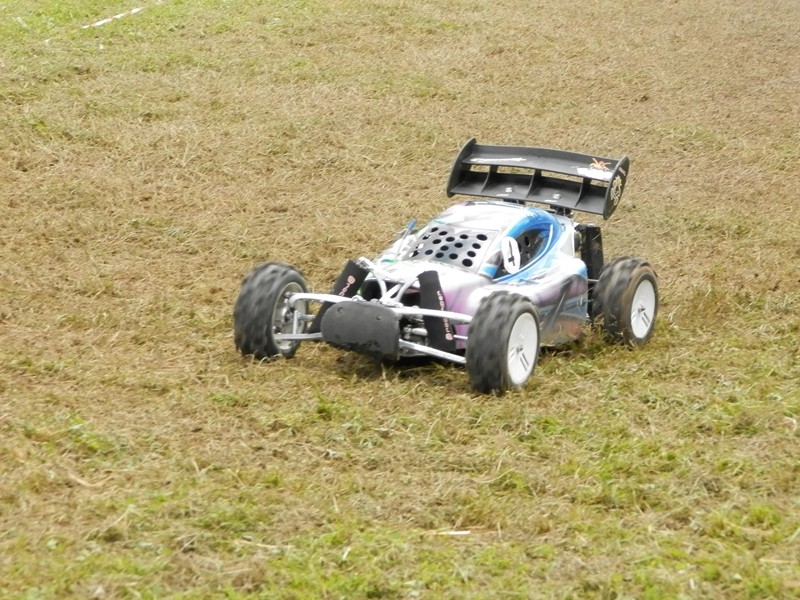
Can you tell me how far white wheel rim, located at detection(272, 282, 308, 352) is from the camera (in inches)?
339

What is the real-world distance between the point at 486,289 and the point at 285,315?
1.43 meters

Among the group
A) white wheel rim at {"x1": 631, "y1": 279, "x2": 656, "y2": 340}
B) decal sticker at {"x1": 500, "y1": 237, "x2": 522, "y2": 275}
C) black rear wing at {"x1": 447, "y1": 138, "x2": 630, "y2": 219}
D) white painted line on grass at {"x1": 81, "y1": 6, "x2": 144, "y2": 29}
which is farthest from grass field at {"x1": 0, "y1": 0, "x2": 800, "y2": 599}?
black rear wing at {"x1": 447, "y1": 138, "x2": 630, "y2": 219}

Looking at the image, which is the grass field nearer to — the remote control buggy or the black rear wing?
the remote control buggy

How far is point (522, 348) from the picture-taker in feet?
26.8

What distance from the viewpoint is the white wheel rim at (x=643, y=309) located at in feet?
31.1

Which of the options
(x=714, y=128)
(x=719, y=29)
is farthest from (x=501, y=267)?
(x=719, y=29)

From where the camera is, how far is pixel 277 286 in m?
8.52

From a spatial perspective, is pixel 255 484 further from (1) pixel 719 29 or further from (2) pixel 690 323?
(1) pixel 719 29

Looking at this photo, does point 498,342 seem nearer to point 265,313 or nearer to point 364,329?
point 364,329

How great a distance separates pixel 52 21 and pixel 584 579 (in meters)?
15.9

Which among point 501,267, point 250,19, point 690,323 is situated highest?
point 250,19

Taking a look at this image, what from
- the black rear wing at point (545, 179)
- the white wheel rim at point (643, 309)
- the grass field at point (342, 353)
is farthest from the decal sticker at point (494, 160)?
the grass field at point (342, 353)

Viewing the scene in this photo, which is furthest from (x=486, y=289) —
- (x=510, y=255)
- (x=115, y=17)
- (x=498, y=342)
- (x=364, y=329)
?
(x=115, y=17)

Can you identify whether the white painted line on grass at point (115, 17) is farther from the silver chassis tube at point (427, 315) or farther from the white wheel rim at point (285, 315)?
the silver chassis tube at point (427, 315)
